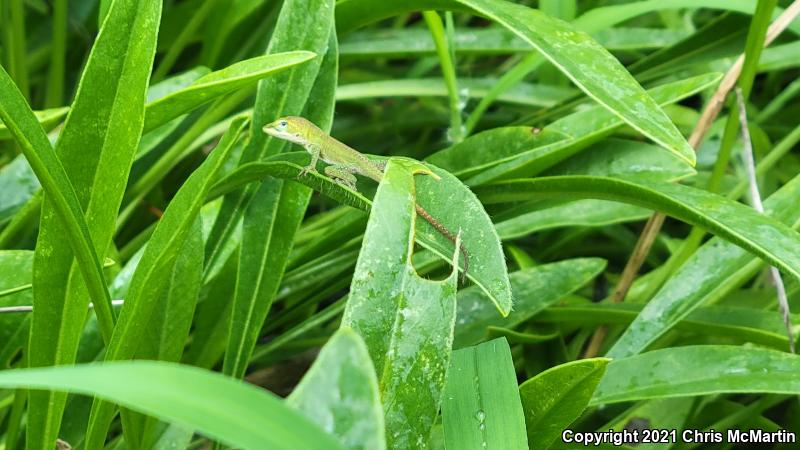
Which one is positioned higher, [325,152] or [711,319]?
[325,152]

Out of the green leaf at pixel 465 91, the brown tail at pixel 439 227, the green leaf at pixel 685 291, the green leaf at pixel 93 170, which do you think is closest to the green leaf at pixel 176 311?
the green leaf at pixel 93 170

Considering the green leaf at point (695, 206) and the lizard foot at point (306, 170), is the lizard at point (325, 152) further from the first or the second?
the green leaf at point (695, 206)

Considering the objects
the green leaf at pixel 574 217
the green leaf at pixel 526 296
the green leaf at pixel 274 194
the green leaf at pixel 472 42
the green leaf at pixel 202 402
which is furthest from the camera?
the green leaf at pixel 472 42

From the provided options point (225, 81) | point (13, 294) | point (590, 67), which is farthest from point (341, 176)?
point (13, 294)

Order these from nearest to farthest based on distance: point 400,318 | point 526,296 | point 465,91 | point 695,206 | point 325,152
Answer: point 400,318 → point 695,206 → point 325,152 → point 526,296 → point 465,91

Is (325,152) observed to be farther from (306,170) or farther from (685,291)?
(685,291)

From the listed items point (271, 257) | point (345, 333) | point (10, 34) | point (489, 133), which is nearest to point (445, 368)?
point (345, 333)
